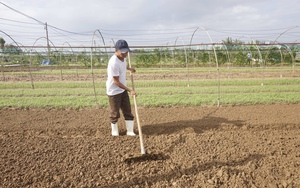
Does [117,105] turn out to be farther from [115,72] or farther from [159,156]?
[159,156]

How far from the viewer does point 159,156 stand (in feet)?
10.3

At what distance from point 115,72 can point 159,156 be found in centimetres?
154

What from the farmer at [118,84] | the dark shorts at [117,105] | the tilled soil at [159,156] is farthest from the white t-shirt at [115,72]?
the tilled soil at [159,156]

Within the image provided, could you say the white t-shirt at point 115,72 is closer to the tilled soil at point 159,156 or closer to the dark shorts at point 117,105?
the dark shorts at point 117,105

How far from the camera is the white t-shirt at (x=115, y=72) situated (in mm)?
3668

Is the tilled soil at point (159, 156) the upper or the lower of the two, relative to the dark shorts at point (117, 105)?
lower

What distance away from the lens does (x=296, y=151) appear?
3314 millimetres

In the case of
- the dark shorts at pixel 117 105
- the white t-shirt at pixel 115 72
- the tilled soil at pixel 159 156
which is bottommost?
the tilled soil at pixel 159 156

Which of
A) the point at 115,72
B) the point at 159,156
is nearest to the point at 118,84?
the point at 115,72

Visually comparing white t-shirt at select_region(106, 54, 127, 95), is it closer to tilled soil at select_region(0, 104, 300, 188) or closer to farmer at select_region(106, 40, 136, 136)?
farmer at select_region(106, 40, 136, 136)

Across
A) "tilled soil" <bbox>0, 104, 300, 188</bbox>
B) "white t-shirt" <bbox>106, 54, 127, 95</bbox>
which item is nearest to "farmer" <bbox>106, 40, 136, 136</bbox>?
"white t-shirt" <bbox>106, 54, 127, 95</bbox>

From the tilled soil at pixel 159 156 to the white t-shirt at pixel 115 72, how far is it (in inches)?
33.1

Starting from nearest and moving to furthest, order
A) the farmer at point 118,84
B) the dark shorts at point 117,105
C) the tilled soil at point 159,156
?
the tilled soil at point 159,156, the farmer at point 118,84, the dark shorts at point 117,105

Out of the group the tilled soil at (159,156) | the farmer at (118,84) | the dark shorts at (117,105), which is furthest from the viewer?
the dark shorts at (117,105)
